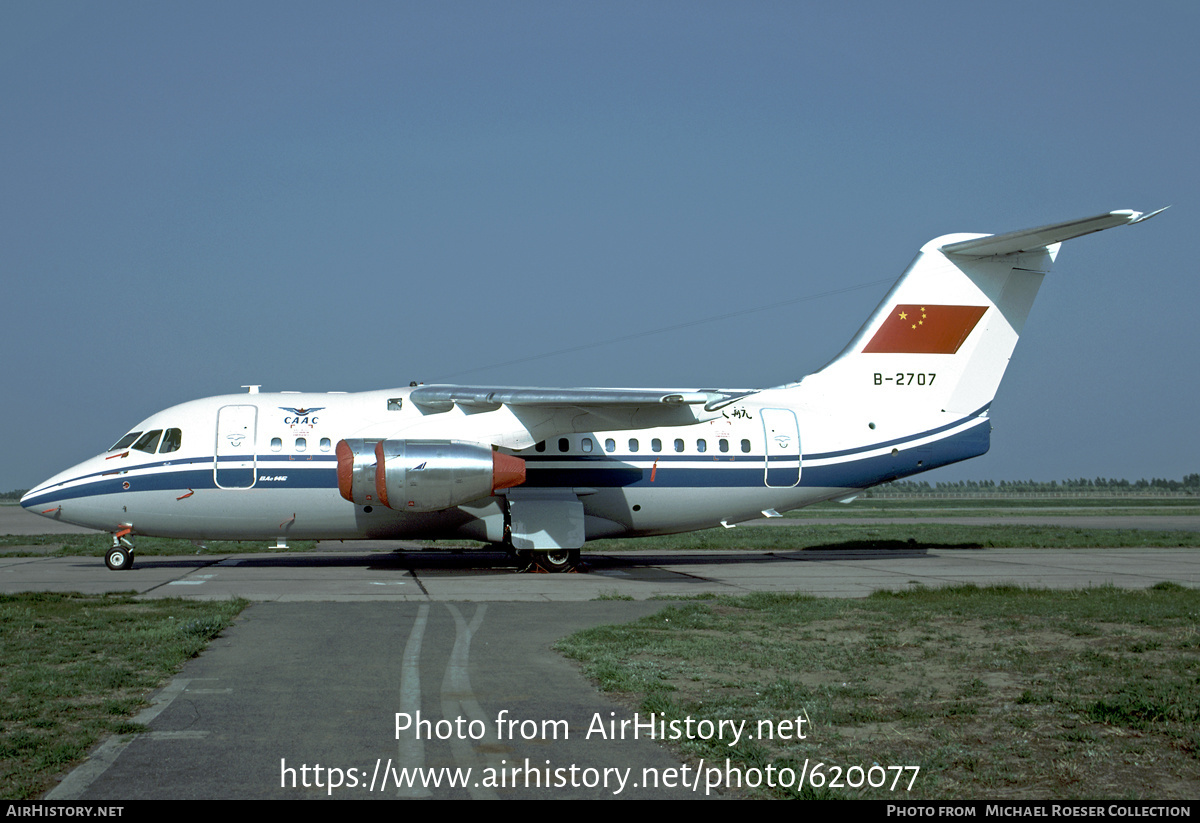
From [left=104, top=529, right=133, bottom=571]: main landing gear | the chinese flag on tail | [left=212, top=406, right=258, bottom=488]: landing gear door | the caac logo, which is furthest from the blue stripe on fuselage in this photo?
the chinese flag on tail

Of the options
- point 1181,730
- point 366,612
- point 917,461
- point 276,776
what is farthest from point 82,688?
point 917,461

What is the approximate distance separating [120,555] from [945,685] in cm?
1817

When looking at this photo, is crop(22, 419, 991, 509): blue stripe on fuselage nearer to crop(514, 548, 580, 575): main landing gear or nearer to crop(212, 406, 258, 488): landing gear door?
A: crop(212, 406, 258, 488): landing gear door

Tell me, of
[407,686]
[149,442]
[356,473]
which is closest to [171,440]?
[149,442]

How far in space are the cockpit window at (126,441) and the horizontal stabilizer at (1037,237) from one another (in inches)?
728

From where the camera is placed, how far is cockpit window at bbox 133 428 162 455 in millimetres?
21516

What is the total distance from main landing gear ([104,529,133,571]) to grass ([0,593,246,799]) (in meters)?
5.51

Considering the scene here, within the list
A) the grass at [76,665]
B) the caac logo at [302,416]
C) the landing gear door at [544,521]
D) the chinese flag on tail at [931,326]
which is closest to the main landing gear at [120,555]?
the caac logo at [302,416]

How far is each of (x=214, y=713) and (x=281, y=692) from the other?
0.89 meters

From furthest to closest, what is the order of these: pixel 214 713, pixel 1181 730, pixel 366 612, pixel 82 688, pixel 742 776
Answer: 1. pixel 366 612
2. pixel 82 688
3. pixel 214 713
4. pixel 1181 730
5. pixel 742 776

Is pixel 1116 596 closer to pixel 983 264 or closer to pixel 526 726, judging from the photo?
pixel 983 264

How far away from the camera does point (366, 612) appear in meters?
14.2

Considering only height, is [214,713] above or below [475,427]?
below

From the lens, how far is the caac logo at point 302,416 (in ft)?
71.1
